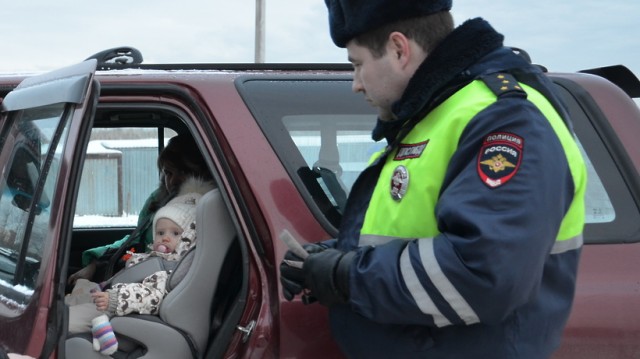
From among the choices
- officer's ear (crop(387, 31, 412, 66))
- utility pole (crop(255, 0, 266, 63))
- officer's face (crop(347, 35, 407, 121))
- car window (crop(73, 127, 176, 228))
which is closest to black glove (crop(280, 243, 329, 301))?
officer's face (crop(347, 35, 407, 121))

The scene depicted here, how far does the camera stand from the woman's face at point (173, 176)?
3.12 m

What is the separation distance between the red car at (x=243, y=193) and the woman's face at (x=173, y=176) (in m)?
0.59

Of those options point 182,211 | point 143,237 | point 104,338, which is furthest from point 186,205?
point 104,338

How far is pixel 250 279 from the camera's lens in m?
2.20

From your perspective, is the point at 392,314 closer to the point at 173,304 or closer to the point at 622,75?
the point at 173,304

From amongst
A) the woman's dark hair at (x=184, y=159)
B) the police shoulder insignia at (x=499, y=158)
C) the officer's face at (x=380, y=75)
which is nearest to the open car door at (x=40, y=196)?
the officer's face at (x=380, y=75)

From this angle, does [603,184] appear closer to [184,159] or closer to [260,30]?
[184,159]

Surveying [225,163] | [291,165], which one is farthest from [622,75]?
[225,163]

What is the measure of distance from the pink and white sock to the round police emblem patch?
3.98 feet

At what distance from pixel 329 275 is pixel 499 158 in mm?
405

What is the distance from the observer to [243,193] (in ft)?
7.11

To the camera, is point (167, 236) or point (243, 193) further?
point (167, 236)

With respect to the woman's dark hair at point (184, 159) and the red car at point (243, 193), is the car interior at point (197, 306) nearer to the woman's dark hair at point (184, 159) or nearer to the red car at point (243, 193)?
the red car at point (243, 193)

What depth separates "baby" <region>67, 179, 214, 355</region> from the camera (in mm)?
2522
